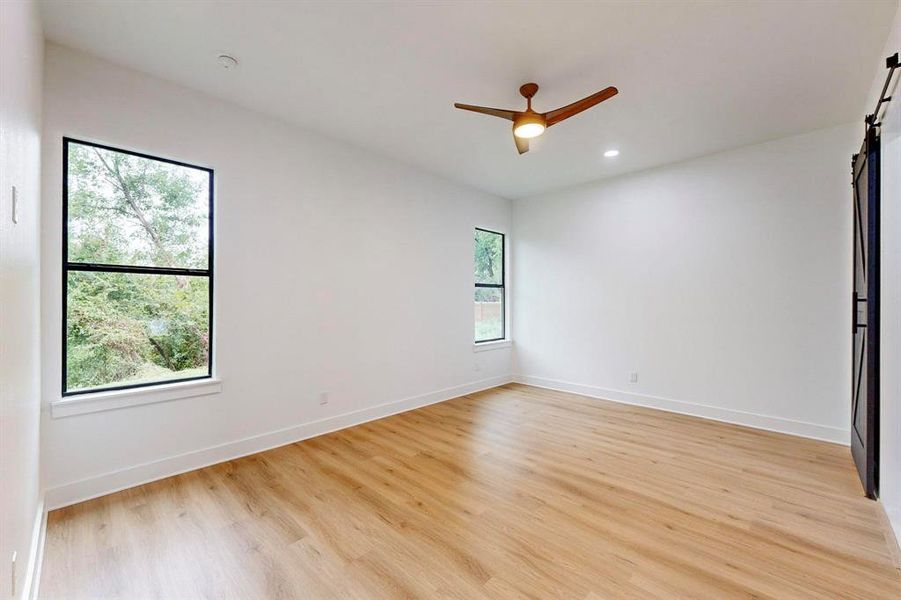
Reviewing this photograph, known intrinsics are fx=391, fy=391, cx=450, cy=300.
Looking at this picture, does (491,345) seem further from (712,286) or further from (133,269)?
(133,269)

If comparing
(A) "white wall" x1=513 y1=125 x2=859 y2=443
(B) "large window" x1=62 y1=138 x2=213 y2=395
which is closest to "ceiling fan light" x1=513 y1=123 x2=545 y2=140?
(B) "large window" x1=62 y1=138 x2=213 y2=395

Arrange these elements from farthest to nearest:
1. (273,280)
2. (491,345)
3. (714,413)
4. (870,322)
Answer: (491,345) < (714,413) < (273,280) < (870,322)

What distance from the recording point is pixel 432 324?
16.1 ft

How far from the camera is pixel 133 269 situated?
2750 mm

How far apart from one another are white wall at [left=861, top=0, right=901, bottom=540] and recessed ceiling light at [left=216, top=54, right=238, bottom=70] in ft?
12.7

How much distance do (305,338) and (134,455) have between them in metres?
1.45

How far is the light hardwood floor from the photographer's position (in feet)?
5.89

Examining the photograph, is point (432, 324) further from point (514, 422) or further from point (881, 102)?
point (881, 102)

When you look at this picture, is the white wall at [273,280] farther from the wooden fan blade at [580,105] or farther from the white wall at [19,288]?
the wooden fan blade at [580,105]

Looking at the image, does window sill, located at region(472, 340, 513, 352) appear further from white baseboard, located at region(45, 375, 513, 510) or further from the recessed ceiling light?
the recessed ceiling light

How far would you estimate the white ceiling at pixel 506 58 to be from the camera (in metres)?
2.18

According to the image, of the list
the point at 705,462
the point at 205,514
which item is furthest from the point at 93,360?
the point at 705,462

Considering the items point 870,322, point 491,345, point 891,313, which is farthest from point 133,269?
point 870,322

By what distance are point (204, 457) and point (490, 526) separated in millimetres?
2260
